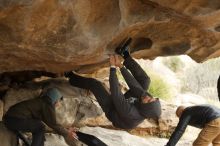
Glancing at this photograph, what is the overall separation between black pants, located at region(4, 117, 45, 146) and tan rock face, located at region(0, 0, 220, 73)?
902mm

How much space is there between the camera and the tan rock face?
5328 mm

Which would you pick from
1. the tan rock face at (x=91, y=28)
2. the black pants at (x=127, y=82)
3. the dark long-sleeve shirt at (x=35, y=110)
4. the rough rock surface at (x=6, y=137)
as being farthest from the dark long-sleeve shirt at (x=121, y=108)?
the rough rock surface at (x=6, y=137)

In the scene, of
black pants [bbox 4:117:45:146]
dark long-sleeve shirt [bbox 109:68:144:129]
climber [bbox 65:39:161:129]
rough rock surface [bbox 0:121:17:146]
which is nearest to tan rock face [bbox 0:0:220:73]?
climber [bbox 65:39:161:129]

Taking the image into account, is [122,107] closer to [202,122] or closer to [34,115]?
[202,122]

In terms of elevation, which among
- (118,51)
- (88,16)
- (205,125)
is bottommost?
(205,125)

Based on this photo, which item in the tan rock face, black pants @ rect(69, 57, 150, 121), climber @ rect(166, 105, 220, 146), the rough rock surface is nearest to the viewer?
Answer: the tan rock face

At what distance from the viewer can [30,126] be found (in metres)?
6.66

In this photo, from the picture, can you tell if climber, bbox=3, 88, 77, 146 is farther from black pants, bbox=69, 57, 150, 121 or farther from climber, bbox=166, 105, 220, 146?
climber, bbox=166, 105, 220, 146

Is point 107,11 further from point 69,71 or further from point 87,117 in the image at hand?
point 87,117

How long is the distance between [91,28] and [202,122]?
224cm

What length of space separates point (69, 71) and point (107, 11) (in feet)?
6.99

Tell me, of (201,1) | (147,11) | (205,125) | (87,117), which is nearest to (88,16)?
(147,11)

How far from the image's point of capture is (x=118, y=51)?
651 cm

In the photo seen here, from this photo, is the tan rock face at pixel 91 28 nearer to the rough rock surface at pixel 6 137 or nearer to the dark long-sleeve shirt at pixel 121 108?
the dark long-sleeve shirt at pixel 121 108
